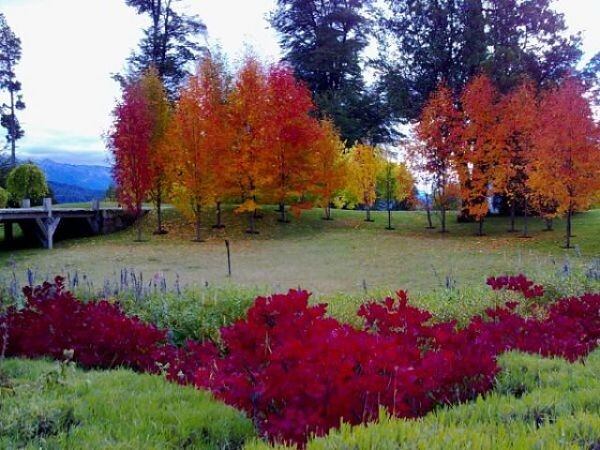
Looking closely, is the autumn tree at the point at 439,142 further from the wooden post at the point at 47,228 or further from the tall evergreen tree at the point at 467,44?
the wooden post at the point at 47,228

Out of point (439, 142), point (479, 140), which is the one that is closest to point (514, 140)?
point (479, 140)

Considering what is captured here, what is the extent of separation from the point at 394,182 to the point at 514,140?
756cm

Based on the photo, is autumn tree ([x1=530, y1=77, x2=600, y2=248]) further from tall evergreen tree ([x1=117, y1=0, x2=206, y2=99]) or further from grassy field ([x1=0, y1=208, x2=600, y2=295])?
tall evergreen tree ([x1=117, y1=0, x2=206, y2=99])

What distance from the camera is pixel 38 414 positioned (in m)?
2.82

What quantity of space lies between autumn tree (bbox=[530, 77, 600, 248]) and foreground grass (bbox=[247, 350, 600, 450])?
676 inches

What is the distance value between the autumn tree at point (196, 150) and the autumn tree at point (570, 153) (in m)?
12.2

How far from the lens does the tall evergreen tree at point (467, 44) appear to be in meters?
27.3

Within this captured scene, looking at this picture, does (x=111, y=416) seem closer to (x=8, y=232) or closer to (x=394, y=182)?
(x=8, y=232)

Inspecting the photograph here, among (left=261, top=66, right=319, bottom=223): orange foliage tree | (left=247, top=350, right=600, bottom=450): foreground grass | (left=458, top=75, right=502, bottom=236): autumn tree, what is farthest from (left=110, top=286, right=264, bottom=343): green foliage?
(left=458, top=75, right=502, bottom=236): autumn tree

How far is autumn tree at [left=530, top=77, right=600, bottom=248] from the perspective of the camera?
733 inches

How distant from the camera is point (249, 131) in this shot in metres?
24.2

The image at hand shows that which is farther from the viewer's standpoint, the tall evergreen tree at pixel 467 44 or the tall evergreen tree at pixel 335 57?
the tall evergreen tree at pixel 335 57

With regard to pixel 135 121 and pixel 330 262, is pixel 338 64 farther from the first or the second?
pixel 330 262

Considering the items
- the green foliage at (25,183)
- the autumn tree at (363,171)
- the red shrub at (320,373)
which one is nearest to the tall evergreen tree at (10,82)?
the green foliage at (25,183)
